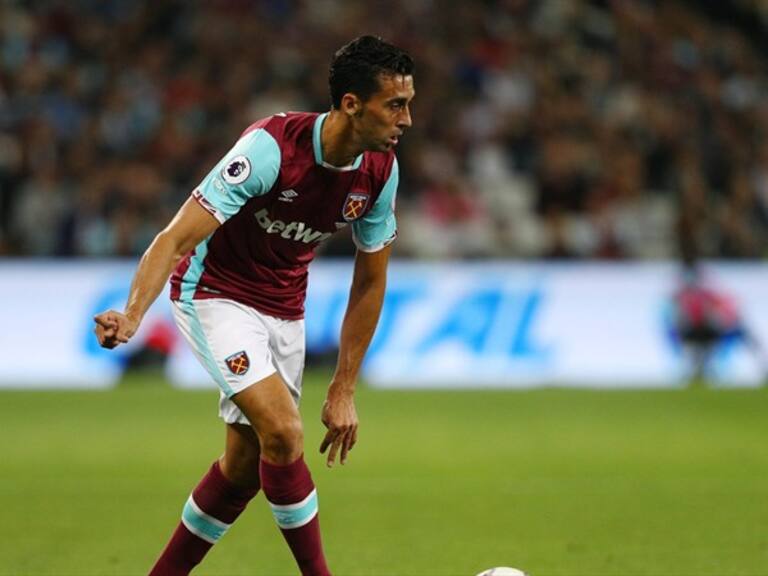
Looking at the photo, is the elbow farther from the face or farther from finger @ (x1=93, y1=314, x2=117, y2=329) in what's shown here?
the face

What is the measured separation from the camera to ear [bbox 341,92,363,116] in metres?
4.99

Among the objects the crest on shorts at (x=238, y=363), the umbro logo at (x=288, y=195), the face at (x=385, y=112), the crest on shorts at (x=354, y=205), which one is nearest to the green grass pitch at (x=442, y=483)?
the crest on shorts at (x=238, y=363)

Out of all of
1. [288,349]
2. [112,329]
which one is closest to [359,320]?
[288,349]

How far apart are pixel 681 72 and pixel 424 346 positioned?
6073mm

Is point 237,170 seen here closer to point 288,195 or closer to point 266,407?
point 288,195

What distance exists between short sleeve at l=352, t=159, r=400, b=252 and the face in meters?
0.33

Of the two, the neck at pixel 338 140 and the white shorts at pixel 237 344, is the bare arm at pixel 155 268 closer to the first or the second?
the white shorts at pixel 237 344

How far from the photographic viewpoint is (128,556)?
611 centimetres

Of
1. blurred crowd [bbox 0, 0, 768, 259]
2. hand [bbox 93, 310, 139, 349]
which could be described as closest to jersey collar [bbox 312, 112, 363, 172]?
hand [bbox 93, 310, 139, 349]

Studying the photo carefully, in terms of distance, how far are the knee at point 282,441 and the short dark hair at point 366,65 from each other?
117 centimetres

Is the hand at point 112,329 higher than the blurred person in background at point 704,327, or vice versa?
the hand at point 112,329

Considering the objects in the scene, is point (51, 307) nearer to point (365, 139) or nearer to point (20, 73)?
point (20, 73)

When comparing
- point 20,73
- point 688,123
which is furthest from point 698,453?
point 20,73

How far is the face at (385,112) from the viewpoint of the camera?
16.2 feet
